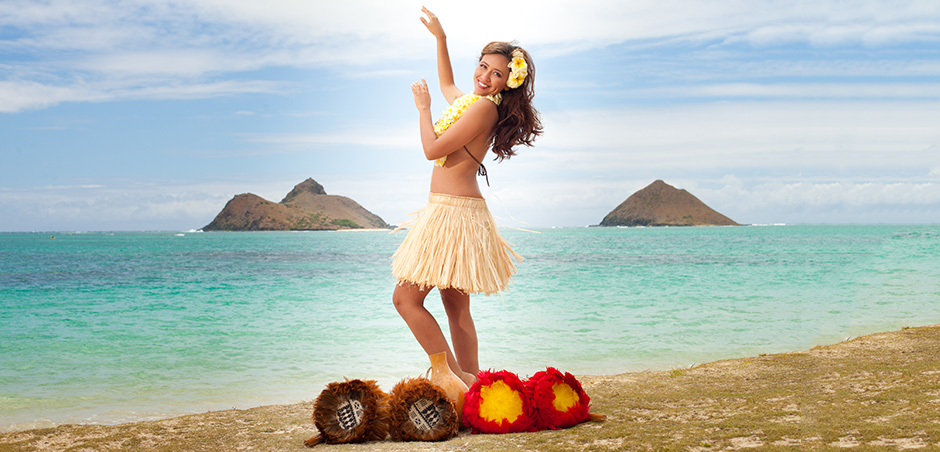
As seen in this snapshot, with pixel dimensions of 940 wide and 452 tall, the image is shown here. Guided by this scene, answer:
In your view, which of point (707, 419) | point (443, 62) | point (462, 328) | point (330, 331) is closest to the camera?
point (707, 419)

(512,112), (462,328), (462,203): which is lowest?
(462,328)

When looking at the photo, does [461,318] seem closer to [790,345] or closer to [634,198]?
[790,345]

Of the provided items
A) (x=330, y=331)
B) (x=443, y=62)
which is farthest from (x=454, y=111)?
(x=330, y=331)

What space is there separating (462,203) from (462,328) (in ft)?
2.32

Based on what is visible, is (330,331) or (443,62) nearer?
(443,62)

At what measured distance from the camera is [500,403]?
10.1 ft

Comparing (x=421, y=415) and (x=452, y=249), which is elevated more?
(x=452, y=249)

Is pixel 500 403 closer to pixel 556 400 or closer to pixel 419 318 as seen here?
pixel 556 400

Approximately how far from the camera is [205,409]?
5246 millimetres

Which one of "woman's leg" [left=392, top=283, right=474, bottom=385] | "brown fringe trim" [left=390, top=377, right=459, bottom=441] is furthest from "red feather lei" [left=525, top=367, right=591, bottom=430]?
"woman's leg" [left=392, top=283, right=474, bottom=385]

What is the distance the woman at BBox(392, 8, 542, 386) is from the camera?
3.21 metres

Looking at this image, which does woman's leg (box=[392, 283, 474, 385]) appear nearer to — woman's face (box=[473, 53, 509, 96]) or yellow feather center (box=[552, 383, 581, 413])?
yellow feather center (box=[552, 383, 581, 413])

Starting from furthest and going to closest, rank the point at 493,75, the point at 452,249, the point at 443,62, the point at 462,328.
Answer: the point at 443,62 < the point at 462,328 < the point at 493,75 < the point at 452,249

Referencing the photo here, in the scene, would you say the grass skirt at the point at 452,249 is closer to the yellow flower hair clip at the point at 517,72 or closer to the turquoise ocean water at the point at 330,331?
the yellow flower hair clip at the point at 517,72
